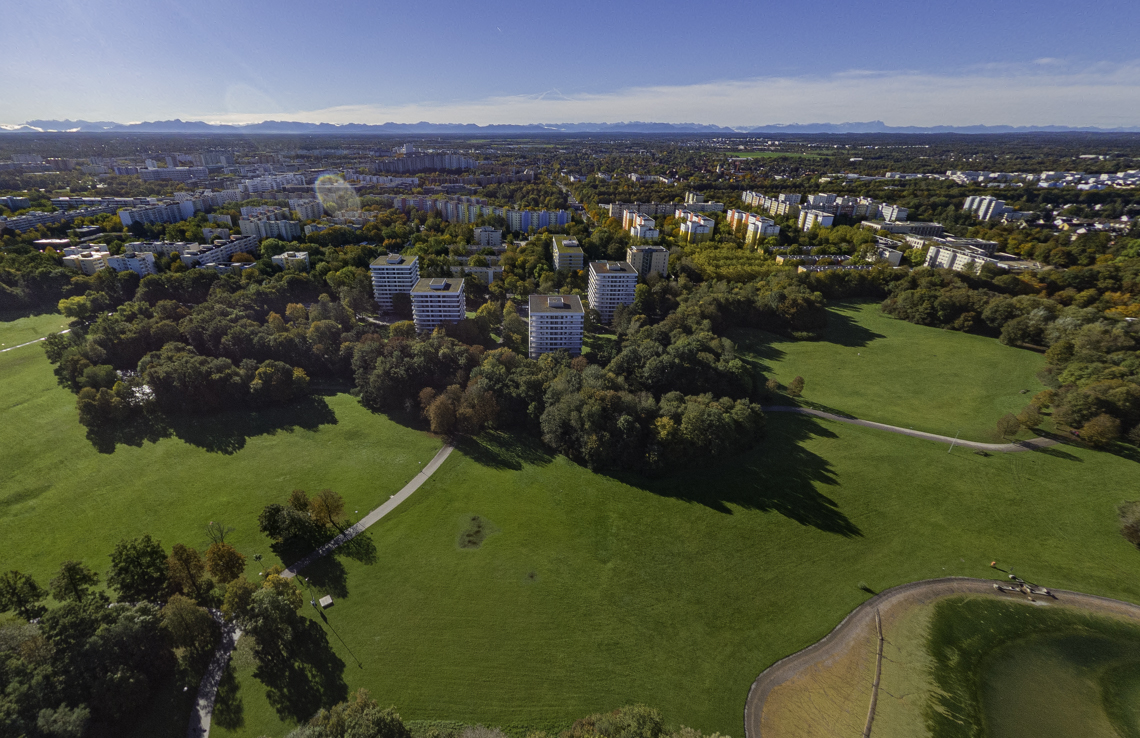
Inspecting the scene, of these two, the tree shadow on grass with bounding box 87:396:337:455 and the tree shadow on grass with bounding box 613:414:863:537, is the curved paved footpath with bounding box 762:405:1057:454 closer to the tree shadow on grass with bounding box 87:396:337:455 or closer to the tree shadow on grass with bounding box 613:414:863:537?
the tree shadow on grass with bounding box 613:414:863:537

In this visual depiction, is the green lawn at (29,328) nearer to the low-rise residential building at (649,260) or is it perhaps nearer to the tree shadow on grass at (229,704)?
the tree shadow on grass at (229,704)

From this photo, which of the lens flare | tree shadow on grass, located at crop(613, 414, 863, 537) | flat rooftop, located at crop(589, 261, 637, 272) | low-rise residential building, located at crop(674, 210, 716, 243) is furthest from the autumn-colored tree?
the lens flare

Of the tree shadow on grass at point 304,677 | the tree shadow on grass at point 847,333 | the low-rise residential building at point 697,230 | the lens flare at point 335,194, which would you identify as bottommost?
the tree shadow on grass at point 304,677

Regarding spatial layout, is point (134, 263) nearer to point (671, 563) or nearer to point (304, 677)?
point (304, 677)

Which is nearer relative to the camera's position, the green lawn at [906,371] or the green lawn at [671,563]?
the green lawn at [671,563]

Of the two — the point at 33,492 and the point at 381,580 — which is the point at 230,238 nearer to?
the point at 33,492

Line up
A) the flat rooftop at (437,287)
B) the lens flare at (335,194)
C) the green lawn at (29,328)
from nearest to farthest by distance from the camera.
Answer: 1. the green lawn at (29,328)
2. the flat rooftop at (437,287)
3. the lens flare at (335,194)

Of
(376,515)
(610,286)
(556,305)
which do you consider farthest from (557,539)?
(610,286)

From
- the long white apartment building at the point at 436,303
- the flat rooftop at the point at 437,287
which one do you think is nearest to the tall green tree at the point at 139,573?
the long white apartment building at the point at 436,303
